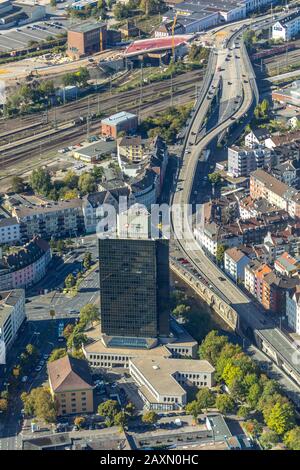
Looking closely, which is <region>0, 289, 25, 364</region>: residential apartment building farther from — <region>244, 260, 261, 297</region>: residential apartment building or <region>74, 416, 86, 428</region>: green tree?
<region>244, 260, 261, 297</region>: residential apartment building

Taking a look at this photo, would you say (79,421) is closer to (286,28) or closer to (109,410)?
(109,410)

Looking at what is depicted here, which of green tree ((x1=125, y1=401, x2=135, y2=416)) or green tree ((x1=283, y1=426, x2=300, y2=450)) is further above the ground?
green tree ((x1=283, y1=426, x2=300, y2=450))

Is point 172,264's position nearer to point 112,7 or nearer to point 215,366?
point 215,366

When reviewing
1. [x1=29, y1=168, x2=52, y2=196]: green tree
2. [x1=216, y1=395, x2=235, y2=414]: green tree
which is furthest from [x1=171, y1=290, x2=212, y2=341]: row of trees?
[x1=29, y1=168, x2=52, y2=196]: green tree

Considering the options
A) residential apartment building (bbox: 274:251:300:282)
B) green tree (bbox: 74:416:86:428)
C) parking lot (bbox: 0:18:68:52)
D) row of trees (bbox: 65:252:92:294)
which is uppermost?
residential apartment building (bbox: 274:251:300:282)

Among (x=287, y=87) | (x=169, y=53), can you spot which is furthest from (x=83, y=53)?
(x=287, y=87)

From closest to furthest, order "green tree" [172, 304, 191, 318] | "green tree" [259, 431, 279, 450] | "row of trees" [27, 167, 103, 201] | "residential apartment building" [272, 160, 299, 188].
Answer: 1. "green tree" [259, 431, 279, 450]
2. "green tree" [172, 304, 191, 318]
3. "residential apartment building" [272, 160, 299, 188]
4. "row of trees" [27, 167, 103, 201]

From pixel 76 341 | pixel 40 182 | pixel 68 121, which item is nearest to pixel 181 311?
pixel 76 341
